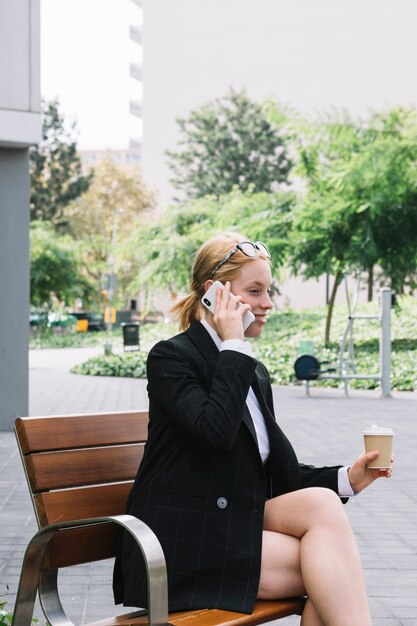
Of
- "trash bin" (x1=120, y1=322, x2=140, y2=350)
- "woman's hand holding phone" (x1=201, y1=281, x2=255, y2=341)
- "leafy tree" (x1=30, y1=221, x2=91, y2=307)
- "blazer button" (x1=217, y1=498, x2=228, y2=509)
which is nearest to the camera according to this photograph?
"blazer button" (x1=217, y1=498, x2=228, y2=509)

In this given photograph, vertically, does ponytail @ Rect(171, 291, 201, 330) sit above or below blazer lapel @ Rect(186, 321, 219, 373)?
above

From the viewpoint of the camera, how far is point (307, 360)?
17172 mm

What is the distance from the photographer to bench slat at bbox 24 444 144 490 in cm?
310

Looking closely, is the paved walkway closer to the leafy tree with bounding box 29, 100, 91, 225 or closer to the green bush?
the green bush

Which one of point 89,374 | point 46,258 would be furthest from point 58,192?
point 89,374

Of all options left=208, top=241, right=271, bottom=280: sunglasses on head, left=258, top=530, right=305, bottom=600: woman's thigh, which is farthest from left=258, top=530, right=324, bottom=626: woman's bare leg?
left=208, top=241, right=271, bottom=280: sunglasses on head

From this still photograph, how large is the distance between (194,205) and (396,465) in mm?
26329

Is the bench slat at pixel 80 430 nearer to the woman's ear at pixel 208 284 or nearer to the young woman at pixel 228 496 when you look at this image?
the young woman at pixel 228 496

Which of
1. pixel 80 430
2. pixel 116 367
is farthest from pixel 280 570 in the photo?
pixel 116 367

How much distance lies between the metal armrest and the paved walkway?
63 centimetres

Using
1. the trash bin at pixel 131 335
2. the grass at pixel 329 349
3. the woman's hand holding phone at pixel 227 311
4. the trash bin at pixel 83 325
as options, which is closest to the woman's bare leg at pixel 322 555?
the woman's hand holding phone at pixel 227 311

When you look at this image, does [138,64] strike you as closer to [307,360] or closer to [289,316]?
[289,316]

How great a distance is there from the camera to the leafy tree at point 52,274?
45.7 metres

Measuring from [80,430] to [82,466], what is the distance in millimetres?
104
